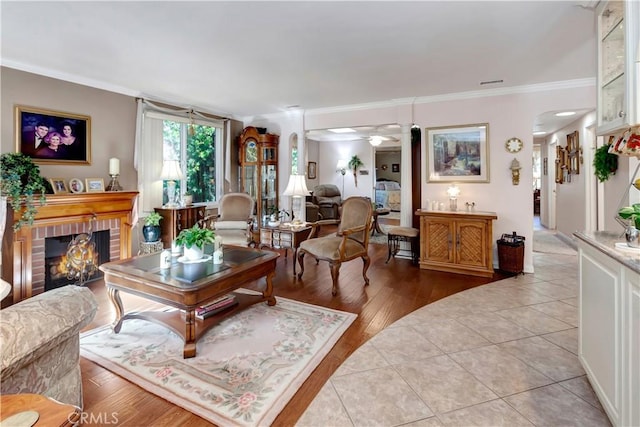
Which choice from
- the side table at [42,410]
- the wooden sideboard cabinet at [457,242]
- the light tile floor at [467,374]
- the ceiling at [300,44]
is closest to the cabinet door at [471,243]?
the wooden sideboard cabinet at [457,242]

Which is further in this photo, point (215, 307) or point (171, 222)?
point (171, 222)

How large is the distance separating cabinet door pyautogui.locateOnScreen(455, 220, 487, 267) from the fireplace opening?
4.74 m

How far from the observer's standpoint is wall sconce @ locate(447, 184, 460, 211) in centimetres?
464

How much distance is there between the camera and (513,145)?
14.4ft

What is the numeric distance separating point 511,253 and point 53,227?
18.5ft

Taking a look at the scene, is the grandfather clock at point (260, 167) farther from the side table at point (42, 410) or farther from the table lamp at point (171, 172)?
the side table at point (42, 410)

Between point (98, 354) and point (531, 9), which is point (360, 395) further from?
point (531, 9)

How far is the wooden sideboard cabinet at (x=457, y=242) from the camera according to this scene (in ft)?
13.8

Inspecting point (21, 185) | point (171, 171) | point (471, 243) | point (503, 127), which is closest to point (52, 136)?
point (21, 185)

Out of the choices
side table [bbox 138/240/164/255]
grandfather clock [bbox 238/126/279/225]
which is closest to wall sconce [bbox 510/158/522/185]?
grandfather clock [bbox 238/126/279/225]

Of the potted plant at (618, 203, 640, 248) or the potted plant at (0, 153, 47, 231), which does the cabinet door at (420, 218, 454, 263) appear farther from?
the potted plant at (0, 153, 47, 231)

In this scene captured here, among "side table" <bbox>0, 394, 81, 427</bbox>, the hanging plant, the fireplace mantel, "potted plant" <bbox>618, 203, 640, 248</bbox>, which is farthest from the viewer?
the hanging plant

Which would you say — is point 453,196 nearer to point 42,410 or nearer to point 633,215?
point 633,215

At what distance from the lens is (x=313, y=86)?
429cm
